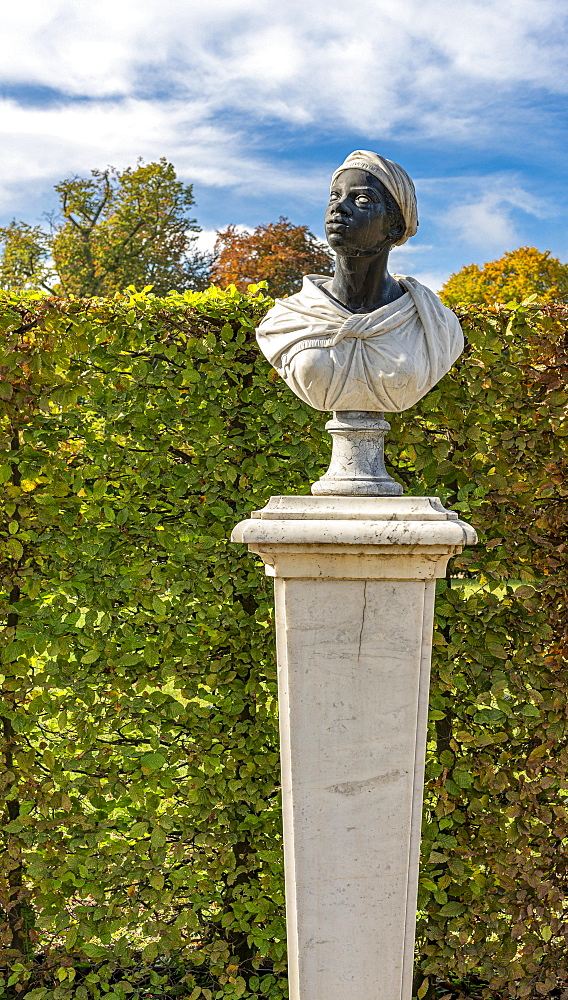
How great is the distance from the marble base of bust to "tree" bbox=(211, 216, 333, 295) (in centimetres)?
2116

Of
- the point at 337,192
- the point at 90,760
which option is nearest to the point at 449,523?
the point at 337,192

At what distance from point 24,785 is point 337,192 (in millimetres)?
2561

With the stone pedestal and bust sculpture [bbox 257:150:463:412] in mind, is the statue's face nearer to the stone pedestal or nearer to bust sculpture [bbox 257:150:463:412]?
bust sculpture [bbox 257:150:463:412]

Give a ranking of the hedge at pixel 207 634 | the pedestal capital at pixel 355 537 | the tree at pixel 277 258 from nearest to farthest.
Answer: the pedestal capital at pixel 355 537
the hedge at pixel 207 634
the tree at pixel 277 258

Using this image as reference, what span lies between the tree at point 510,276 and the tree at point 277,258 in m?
5.88

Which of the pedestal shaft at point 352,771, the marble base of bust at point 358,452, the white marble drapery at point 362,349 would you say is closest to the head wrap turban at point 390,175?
the white marble drapery at point 362,349

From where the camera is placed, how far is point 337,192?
257cm

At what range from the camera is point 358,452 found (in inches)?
106

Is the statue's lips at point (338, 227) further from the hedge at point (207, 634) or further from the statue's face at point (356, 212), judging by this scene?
the hedge at point (207, 634)

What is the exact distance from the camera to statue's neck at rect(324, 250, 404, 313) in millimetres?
2666

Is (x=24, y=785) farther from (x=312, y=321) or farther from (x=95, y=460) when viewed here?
(x=312, y=321)

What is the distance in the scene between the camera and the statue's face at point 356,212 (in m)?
2.53

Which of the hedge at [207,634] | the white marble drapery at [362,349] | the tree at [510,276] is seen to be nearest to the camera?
the white marble drapery at [362,349]

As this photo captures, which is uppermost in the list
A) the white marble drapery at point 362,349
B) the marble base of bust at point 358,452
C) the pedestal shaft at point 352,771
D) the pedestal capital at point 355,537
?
the white marble drapery at point 362,349
